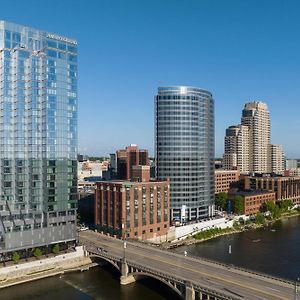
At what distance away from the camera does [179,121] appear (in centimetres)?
15000

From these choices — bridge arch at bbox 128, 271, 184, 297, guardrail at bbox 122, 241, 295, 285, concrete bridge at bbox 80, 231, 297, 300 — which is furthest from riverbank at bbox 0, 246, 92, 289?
bridge arch at bbox 128, 271, 184, 297

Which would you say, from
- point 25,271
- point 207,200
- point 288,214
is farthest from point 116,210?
point 288,214

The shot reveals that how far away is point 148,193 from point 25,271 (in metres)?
45.4

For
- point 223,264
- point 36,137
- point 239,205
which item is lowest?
point 223,264

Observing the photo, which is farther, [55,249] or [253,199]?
[253,199]

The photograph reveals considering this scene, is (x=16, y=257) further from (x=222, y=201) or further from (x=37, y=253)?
(x=222, y=201)

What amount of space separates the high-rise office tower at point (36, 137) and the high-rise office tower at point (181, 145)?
50314 millimetres

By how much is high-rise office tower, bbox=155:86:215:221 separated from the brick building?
86.5 feet

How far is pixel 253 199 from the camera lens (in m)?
176

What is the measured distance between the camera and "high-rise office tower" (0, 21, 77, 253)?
96812mm

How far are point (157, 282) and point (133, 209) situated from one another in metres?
35.1

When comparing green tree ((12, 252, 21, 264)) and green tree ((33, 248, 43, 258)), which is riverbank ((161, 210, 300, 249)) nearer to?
green tree ((33, 248, 43, 258))

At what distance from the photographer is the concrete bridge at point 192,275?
6819 cm

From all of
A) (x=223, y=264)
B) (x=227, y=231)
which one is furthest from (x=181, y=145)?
(x=223, y=264)
